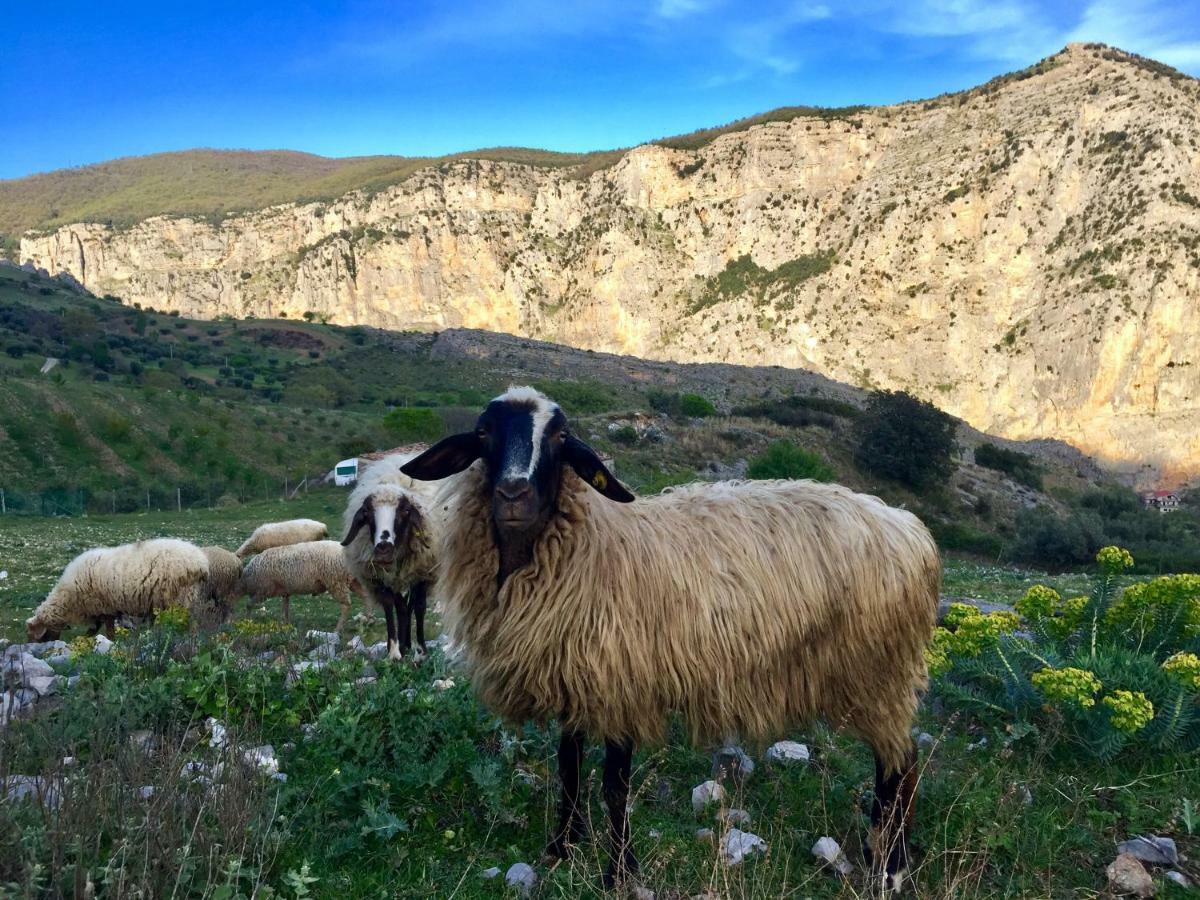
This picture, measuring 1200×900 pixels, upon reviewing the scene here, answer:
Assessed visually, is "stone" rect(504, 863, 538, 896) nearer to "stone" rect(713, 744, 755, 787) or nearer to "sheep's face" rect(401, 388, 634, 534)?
"stone" rect(713, 744, 755, 787)

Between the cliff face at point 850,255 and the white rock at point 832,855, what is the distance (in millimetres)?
98247

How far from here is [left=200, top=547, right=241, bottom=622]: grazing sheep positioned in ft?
39.4

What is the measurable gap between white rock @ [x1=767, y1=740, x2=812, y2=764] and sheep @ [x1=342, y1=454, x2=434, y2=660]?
4.53 m

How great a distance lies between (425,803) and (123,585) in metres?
8.28

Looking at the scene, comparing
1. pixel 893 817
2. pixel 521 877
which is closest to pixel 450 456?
pixel 521 877

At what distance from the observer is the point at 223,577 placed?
40.3ft

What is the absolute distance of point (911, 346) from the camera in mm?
→ 104688

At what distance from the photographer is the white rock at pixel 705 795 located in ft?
15.0

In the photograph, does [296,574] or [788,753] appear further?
[296,574]

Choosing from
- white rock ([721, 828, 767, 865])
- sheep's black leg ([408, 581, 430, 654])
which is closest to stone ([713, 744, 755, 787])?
white rock ([721, 828, 767, 865])

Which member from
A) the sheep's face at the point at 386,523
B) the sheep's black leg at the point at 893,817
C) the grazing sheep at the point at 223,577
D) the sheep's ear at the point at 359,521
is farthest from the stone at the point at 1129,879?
the grazing sheep at the point at 223,577

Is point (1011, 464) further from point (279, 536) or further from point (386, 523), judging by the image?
point (386, 523)

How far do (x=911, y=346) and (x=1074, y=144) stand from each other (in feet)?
111

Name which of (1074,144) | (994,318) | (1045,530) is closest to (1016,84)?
(1074,144)
